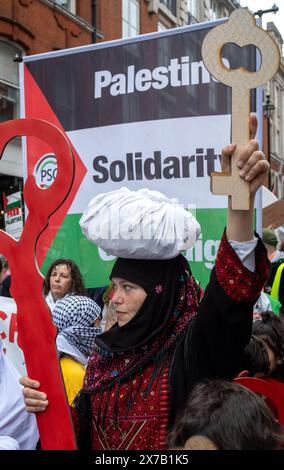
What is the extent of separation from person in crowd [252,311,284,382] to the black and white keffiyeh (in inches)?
26.4

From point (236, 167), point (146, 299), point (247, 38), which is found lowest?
point (146, 299)

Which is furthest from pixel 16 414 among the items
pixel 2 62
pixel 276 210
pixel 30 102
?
pixel 2 62

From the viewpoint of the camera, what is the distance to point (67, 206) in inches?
127

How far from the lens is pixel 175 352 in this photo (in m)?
1.50

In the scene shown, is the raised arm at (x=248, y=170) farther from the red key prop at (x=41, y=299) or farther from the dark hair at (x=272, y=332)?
the dark hair at (x=272, y=332)

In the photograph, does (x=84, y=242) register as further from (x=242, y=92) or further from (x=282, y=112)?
(x=282, y=112)

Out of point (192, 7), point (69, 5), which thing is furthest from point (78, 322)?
point (192, 7)

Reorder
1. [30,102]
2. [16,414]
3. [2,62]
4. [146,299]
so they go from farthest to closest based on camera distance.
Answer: [2,62], [30,102], [16,414], [146,299]

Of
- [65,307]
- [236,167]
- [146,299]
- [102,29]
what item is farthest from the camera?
[102,29]

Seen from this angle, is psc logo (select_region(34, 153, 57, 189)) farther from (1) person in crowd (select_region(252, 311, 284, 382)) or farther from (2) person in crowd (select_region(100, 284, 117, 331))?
(1) person in crowd (select_region(252, 311, 284, 382))

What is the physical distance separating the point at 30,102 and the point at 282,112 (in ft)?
61.8

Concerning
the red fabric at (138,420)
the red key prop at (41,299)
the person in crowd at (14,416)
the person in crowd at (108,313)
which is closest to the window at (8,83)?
the person in crowd at (108,313)

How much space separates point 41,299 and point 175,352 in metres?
0.36

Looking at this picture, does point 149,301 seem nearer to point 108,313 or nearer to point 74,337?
point 74,337
